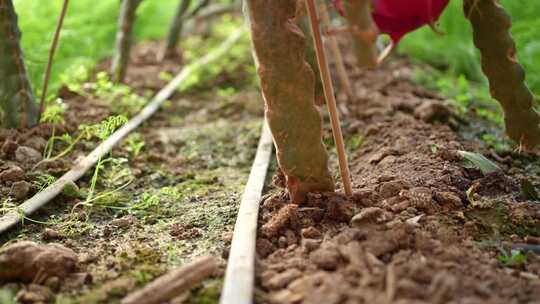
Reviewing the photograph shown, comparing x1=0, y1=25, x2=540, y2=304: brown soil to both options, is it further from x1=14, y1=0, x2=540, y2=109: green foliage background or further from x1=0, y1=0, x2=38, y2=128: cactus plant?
x1=14, y1=0, x2=540, y2=109: green foliage background

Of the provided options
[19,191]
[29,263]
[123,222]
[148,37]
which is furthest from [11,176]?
[148,37]

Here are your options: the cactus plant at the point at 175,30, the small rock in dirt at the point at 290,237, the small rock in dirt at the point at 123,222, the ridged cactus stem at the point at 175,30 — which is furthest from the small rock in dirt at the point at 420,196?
the ridged cactus stem at the point at 175,30

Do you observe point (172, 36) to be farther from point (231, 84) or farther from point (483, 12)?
point (483, 12)

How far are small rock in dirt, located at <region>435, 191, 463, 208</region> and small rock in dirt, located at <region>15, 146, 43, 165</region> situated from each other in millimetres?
1430

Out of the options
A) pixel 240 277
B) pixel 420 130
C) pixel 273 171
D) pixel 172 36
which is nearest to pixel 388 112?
pixel 420 130

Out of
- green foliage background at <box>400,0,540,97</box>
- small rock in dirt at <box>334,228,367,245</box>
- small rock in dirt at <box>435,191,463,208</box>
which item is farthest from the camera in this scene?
green foliage background at <box>400,0,540,97</box>

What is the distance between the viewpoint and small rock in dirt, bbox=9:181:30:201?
6.05 ft

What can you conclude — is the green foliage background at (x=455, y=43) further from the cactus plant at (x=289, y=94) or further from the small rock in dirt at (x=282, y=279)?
the small rock in dirt at (x=282, y=279)

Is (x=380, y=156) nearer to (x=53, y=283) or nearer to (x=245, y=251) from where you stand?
(x=245, y=251)

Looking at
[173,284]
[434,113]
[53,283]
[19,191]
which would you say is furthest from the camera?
[434,113]

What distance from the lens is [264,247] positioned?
4.80 ft

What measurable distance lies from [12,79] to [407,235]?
1680mm

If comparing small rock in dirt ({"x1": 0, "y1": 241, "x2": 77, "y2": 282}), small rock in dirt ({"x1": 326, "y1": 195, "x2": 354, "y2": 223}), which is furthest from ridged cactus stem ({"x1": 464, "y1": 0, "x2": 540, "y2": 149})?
small rock in dirt ({"x1": 0, "y1": 241, "x2": 77, "y2": 282})

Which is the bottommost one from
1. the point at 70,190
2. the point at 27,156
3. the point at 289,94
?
the point at 70,190
